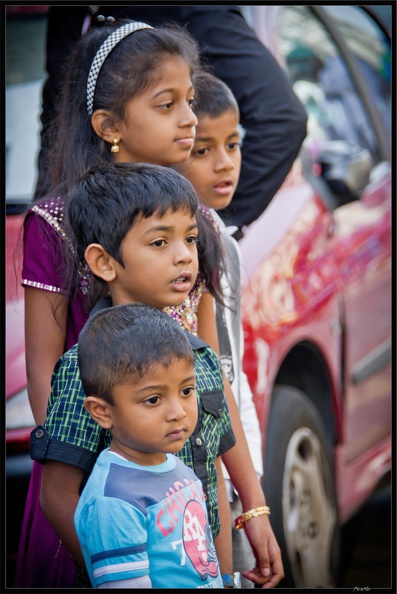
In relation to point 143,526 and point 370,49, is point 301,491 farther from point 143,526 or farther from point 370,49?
point 370,49

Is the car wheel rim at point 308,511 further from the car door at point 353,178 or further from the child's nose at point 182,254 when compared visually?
the child's nose at point 182,254

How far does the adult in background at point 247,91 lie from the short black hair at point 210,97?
0.95 ft

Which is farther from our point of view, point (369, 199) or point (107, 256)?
Answer: point (369, 199)

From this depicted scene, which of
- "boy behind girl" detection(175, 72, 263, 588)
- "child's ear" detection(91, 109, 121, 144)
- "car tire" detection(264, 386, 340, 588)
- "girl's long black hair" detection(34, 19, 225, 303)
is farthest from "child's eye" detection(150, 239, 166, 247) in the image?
"car tire" detection(264, 386, 340, 588)

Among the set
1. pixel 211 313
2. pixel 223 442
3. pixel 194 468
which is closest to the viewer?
pixel 194 468

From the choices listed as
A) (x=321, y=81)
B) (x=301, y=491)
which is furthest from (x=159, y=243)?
(x=321, y=81)

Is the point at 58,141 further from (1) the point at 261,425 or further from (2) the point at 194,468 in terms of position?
(1) the point at 261,425

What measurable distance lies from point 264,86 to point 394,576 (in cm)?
177

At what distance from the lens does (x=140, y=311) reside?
216cm

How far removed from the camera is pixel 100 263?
2367mm

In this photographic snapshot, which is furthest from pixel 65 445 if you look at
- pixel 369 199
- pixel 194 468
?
pixel 369 199

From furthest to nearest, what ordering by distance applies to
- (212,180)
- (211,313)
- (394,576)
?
(394,576)
(212,180)
(211,313)

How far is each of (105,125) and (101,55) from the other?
186mm

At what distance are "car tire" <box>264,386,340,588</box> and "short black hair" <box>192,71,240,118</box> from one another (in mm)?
1141
